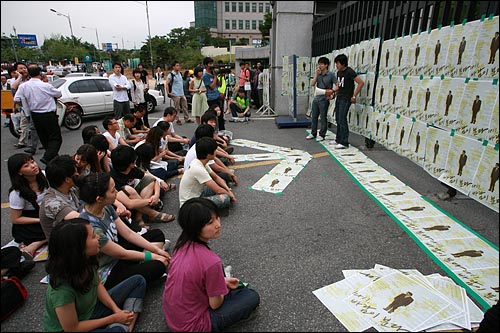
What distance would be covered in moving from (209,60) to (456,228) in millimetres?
6352

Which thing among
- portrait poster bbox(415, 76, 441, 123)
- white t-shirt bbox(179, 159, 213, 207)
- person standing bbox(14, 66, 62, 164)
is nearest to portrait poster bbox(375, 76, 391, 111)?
portrait poster bbox(415, 76, 441, 123)

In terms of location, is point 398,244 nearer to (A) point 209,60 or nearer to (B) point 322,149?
(B) point 322,149

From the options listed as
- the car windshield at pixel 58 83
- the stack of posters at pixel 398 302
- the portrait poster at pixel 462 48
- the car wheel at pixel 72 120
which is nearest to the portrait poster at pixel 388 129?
the portrait poster at pixel 462 48

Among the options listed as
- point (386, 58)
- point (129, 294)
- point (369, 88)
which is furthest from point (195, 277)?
point (369, 88)

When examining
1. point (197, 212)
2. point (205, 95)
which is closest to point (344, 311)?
point (197, 212)

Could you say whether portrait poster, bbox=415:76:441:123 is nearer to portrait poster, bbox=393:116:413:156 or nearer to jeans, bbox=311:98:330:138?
portrait poster, bbox=393:116:413:156

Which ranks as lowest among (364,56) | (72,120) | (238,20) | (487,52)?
(72,120)

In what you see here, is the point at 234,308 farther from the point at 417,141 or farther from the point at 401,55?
the point at 401,55

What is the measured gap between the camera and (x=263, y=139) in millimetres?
7281

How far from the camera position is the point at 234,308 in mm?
1979

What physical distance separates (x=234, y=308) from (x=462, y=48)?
12.0 feet

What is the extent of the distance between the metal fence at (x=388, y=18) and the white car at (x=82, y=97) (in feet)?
23.6

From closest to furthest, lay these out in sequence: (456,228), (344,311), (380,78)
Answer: (344,311)
(456,228)
(380,78)

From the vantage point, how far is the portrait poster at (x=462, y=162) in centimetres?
325
